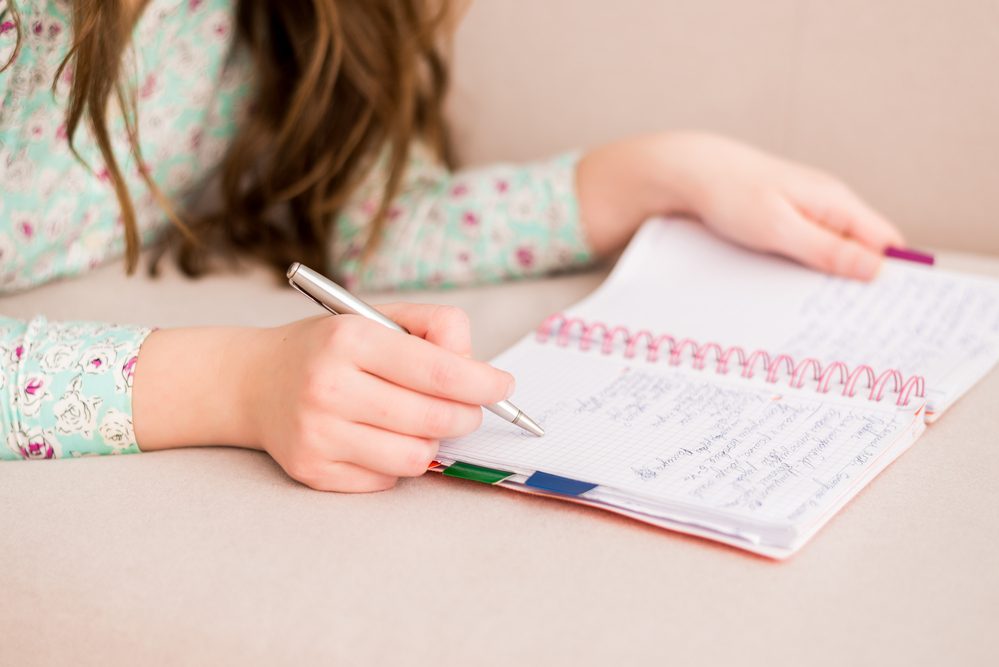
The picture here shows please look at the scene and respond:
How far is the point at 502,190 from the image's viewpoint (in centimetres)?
96

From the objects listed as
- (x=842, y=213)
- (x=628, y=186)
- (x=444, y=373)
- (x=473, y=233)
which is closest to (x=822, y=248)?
(x=842, y=213)

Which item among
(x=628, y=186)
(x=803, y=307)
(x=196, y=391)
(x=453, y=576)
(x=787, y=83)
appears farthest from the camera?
(x=787, y=83)

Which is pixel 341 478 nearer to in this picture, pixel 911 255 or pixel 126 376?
pixel 126 376

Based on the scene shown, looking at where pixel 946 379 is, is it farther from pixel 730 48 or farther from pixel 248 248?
pixel 248 248

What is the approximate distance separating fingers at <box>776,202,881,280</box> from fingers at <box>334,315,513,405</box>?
37 centimetres

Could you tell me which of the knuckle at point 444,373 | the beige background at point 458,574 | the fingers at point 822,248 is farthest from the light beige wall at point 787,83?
the knuckle at point 444,373

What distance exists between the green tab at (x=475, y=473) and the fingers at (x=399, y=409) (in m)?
0.03

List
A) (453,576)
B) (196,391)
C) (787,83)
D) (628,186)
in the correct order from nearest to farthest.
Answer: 1. (453,576)
2. (196,391)
3. (628,186)
4. (787,83)

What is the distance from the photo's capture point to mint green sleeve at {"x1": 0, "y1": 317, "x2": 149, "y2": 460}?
24.0 inches

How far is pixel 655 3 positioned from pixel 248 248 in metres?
0.48

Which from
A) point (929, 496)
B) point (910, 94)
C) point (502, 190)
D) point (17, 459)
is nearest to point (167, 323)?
point (17, 459)

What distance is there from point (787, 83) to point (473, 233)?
0.35 metres

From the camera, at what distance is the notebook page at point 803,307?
0.69 metres

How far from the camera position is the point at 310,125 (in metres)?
0.96
